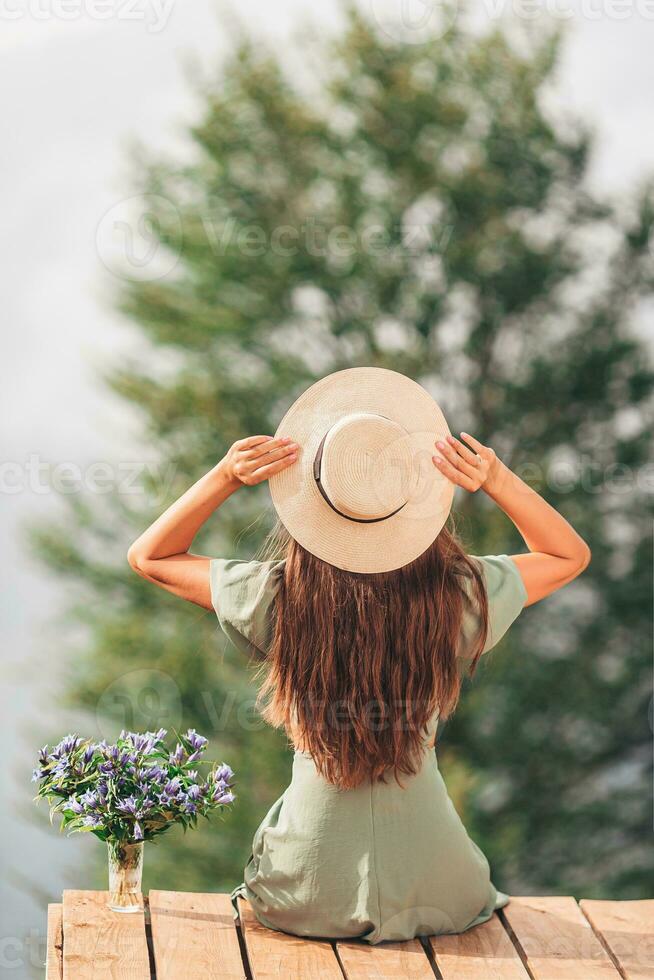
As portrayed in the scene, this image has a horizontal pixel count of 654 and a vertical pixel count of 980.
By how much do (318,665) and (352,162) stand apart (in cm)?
315

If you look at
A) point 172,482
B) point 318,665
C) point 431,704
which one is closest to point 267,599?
point 318,665

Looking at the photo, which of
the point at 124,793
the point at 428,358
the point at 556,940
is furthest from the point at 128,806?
the point at 428,358

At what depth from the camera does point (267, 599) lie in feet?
6.82

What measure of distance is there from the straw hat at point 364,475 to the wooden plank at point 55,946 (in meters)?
0.80

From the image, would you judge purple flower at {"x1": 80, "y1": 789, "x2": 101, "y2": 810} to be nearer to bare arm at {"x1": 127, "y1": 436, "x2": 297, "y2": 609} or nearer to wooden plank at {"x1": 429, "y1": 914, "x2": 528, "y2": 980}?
bare arm at {"x1": 127, "y1": 436, "x2": 297, "y2": 609}

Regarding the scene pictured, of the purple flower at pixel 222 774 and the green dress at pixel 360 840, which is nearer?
the green dress at pixel 360 840

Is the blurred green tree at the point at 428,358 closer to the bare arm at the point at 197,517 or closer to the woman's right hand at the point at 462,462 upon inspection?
the bare arm at the point at 197,517

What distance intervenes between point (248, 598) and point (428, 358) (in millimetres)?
2843

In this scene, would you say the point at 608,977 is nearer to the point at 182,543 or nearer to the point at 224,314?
the point at 182,543

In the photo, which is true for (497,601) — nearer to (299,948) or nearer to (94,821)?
(299,948)

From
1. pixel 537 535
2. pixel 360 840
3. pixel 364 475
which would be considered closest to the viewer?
pixel 364 475

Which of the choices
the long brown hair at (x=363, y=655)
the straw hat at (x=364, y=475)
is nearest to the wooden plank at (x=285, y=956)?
the long brown hair at (x=363, y=655)

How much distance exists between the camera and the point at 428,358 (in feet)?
15.7

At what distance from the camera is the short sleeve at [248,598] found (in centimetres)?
208
